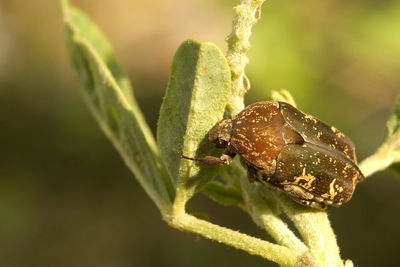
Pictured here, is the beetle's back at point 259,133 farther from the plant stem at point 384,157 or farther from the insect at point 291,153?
the plant stem at point 384,157

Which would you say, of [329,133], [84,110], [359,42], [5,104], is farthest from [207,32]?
[329,133]

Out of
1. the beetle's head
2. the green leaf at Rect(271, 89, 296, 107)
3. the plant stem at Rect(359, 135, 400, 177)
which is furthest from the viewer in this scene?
the plant stem at Rect(359, 135, 400, 177)

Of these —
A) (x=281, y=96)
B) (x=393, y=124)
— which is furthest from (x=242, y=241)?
(x=393, y=124)

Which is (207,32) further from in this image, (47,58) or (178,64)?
(178,64)

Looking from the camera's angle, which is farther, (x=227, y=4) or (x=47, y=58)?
(x=47, y=58)

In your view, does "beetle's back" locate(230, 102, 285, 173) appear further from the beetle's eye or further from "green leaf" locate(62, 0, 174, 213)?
"green leaf" locate(62, 0, 174, 213)

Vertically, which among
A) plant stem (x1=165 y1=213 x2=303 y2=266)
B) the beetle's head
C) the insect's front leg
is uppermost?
the beetle's head

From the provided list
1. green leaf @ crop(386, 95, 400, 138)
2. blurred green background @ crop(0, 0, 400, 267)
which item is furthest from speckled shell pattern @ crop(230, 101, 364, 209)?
blurred green background @ crop(0, 0, 400, 267)
